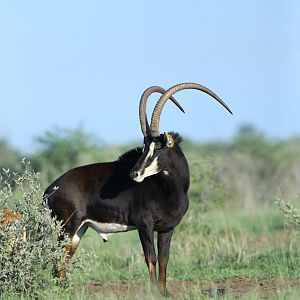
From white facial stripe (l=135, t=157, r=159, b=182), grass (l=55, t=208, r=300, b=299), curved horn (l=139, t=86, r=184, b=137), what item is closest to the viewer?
grass (l=55, t=208, r=300, b=299)

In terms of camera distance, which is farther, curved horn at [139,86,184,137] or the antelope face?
curved horn at [139,86,184,137]

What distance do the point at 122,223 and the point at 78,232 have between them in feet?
2.13

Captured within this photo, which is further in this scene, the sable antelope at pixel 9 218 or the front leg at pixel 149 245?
the front leg at pixel 149 245

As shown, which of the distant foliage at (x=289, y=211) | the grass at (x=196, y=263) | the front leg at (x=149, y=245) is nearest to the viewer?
the grass at (x=196, y=263)

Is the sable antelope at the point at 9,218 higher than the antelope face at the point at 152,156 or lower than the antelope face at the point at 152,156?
lower

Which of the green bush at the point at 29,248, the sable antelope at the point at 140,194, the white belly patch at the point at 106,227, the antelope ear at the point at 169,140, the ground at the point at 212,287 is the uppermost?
the antelope ear at the point at 169,140

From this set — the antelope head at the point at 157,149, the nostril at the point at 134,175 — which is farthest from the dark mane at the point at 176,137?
the nostril at the point at 134,175

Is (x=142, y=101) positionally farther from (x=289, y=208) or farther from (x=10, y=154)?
(x=10, y=154)

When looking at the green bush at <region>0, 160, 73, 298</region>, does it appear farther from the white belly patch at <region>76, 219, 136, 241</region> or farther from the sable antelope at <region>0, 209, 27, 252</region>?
the white belly patch at <region>76, 219, 136, 241</region>

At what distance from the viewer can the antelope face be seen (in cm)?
1099

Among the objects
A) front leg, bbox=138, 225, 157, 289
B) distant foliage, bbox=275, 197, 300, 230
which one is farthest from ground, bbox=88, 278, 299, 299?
distant foliage, bbox=275, 197, 300, 230

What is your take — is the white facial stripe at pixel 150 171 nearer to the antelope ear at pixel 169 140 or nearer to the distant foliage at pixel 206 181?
the antelope ear at pixel 169 140

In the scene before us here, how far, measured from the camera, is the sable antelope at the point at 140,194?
1123 cm

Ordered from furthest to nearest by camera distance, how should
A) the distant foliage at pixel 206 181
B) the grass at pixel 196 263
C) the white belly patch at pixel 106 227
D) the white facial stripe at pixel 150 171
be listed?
the distant foliage at pixel 206 181 → the white belly patch at pixel 106 227 → the white facial stripe at pixel 150 171 → the grass at pixel 196 263
